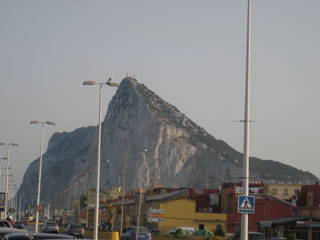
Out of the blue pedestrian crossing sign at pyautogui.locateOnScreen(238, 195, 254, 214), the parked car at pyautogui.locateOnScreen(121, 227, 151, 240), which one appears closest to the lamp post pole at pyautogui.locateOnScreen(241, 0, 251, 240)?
the blue pedestrian crossing sign at pyautogui.locateOnScreen(238, 195, 254, 214)

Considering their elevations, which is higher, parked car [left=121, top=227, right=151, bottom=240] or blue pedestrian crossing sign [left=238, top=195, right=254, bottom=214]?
blue pedestrian crossing sign [left=238, top=195, right=254, bottom=214]

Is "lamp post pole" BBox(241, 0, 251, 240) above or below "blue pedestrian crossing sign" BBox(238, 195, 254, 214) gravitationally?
above

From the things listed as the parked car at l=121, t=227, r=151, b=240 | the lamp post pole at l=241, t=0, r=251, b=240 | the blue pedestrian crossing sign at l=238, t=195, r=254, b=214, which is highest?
the lamp post pole at l=241, t=0, r=251, b=240

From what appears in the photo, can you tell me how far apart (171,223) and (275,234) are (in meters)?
25.2

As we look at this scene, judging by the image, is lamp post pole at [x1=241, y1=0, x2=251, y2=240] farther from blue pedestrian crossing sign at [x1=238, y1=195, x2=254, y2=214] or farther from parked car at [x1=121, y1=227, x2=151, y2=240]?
parked car at [x1=121, y1=227, x2=151, y2=240]

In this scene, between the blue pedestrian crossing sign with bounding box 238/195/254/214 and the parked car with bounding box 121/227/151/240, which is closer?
the blue pedestrian crossing sign with bounding box 238/195/254/214

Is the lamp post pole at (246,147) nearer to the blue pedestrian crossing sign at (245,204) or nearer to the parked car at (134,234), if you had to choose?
the blue pedestrian crossing sign at (245,204)

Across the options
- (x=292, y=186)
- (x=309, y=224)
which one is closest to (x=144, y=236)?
(x=309, y=224)

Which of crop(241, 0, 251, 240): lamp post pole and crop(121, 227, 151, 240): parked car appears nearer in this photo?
crop(241, 0, 251, 240): lamp post pole

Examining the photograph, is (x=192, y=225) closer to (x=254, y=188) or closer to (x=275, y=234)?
(x=254, y=188)

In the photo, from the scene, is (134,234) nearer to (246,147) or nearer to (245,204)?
(246,147)

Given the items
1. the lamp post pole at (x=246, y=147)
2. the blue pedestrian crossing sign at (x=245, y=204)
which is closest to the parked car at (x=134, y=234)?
the lamp post pole at (x=246, y=147)

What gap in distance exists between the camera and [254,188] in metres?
104

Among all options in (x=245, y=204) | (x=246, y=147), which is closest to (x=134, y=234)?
(x=246, y=147)
